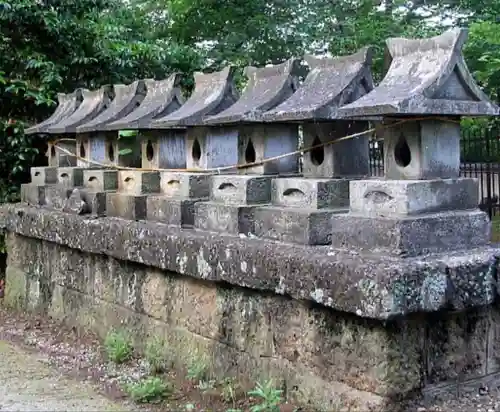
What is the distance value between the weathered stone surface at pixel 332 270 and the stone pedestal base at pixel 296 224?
0.07 metres

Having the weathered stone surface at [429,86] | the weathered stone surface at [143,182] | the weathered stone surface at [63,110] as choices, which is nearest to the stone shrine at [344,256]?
the weathered stone surface at [429,86]

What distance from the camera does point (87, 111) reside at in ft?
23.5

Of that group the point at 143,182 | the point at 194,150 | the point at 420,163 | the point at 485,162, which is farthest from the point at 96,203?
the point at 485,162

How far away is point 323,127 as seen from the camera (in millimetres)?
4402

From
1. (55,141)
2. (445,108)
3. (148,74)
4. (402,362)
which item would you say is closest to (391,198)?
Result: (445,108)

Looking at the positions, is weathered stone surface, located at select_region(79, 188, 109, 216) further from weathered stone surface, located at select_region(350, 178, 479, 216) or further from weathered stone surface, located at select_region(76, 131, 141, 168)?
weathered stone surface, located at select_region(350, 178, 479, 216)

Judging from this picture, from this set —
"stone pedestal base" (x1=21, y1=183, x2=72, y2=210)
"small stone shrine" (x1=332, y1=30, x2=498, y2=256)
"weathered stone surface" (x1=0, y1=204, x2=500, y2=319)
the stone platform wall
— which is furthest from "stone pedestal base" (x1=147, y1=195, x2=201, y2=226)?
"small stone shrine" (x1=332, y1=30, x2=498, y2=256)

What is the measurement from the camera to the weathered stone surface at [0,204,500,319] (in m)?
3.42

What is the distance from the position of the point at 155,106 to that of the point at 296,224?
7.31 feet

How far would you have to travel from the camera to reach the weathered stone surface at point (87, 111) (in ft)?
22.8

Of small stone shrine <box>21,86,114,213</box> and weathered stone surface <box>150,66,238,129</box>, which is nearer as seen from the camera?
weathered stone surface <box>150,66,238,129</box>

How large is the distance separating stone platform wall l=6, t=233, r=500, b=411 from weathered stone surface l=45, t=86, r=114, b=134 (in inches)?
56.8

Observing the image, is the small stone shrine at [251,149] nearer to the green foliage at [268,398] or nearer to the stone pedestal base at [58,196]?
the green foliage at [268,398]

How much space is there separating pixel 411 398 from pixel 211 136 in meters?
2.47
